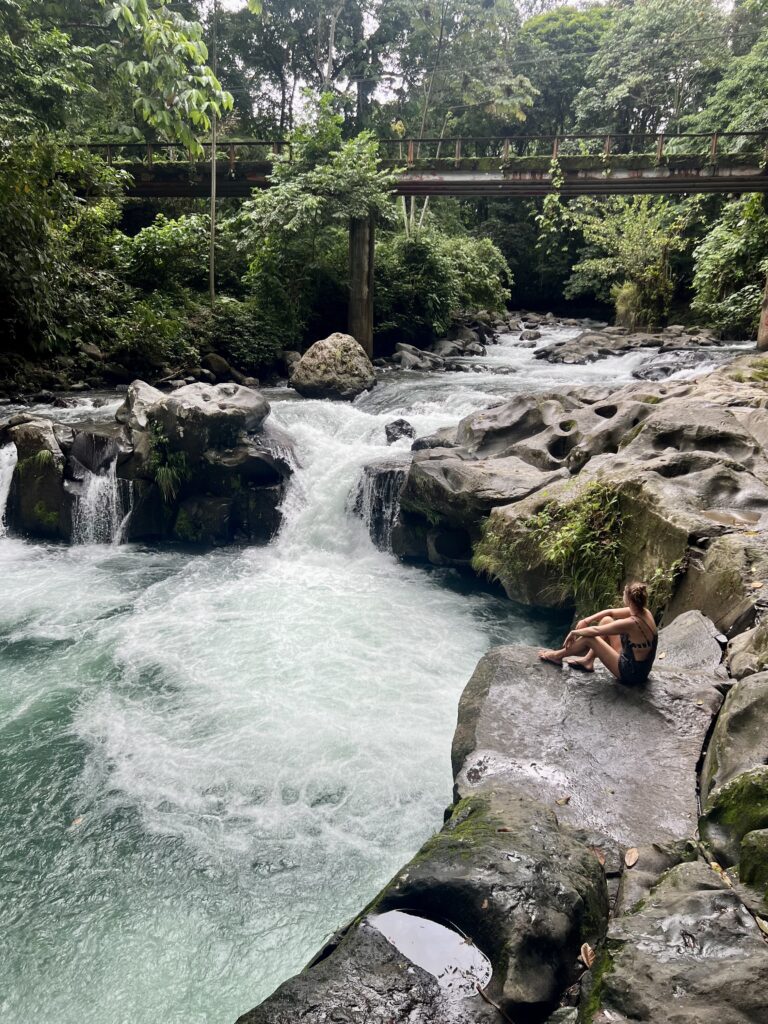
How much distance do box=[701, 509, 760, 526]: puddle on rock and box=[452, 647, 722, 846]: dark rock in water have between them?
1.94 m

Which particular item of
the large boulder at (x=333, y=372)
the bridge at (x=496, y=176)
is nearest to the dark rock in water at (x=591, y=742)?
the large boulder at (x=333, y=372)

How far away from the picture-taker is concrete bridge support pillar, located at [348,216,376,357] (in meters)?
15.7

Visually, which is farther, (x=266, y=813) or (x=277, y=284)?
(x=277, y=284)

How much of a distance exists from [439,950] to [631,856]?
1059 millimetres

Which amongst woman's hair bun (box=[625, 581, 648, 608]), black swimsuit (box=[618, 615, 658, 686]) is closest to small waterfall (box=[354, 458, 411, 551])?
woman's hair bun (box=[625, 581, 648, 608])

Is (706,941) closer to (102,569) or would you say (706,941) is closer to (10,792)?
(10,792)

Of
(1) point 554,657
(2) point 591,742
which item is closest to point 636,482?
(1) point 554,657

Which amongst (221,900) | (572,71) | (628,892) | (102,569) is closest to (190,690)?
(221,900)

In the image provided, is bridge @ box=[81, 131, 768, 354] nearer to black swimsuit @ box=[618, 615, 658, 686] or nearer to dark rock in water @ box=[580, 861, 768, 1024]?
black swimsuit @ box=[618, 615, 658, 686]

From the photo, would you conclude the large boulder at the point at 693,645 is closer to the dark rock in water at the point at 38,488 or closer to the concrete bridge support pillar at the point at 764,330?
the dark rock in water at the point at 38,488

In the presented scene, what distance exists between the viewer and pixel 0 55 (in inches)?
486

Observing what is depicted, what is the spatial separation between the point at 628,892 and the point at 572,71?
35443 millimetres

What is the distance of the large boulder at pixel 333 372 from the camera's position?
13.2 m

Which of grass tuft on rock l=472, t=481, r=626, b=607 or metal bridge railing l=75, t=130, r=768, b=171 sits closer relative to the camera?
grass tuft on rock l=472, t=481, r=626, b=607
